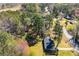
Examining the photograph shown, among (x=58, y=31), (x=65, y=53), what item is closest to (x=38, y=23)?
(x=58, y=31)

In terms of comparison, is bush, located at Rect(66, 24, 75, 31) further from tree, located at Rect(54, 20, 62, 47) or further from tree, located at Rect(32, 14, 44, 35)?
tree, located at Rect(32, 14, 44, 35)

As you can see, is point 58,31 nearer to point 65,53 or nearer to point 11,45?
point 65,53

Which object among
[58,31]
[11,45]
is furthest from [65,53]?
[11,45]

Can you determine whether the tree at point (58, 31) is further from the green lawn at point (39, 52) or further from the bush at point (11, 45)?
the bush at point (11, 45)

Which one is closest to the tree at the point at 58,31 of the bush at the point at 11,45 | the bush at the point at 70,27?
the bush at the point at 70,27

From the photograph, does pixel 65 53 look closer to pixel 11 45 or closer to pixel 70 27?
pixel 70 27

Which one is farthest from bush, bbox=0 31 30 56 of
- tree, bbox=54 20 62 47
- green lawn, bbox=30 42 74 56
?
tree, bbox=54 20 62 47

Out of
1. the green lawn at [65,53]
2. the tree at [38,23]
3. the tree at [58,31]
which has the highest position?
the tree at [38,23]

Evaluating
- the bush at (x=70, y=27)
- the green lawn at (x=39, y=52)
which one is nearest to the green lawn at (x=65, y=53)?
the green lawn at (x=39, y=52)

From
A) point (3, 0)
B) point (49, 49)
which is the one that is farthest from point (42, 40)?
point (3, 0)

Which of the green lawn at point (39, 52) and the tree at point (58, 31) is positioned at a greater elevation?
the tree at point (58, 31)

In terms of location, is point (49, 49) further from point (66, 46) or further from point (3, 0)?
point (3, 0)

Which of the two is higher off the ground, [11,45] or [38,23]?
[38,23]
